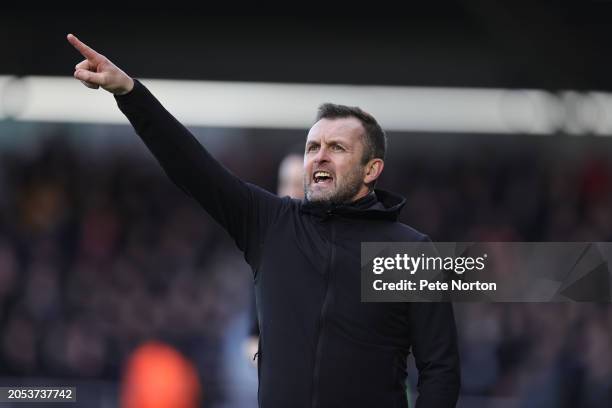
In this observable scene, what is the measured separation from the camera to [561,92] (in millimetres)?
9328

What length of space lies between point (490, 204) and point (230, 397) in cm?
341

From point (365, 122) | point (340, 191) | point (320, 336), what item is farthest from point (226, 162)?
point (320, 336)

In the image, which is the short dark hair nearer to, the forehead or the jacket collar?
the forehead

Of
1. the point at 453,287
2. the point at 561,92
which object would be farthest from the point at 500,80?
the point at 453,287

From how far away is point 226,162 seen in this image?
9.91 metres

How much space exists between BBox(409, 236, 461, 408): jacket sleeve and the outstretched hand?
3.45ft

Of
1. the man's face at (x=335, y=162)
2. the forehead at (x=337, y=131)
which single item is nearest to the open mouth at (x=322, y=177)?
the man's face at (x=335, y=162)

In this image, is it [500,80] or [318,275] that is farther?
[500,80]

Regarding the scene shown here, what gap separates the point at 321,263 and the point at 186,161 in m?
0.49

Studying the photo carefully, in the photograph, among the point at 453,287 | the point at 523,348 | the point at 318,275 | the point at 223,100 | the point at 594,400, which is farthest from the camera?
the point at 223,100

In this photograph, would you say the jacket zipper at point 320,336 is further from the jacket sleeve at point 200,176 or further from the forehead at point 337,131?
the forehead at point 337,131

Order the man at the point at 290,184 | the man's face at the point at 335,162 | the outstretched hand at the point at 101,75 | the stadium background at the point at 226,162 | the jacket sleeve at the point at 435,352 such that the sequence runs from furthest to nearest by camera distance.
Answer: the stadium background at the point at 226,162
the man at the point at 290,184
the man's face at the point at 335,162
the jacket sleeve at the point at 435,352
the outstretched hand at the point at 101,75

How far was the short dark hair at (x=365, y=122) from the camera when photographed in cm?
338

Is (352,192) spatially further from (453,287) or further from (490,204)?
(490,204)
